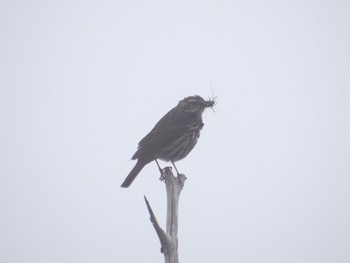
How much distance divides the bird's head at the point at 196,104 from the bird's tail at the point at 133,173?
5.82ft

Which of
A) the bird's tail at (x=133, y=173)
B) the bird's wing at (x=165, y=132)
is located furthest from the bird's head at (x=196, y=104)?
the bird's tail at (x=133, y=173)

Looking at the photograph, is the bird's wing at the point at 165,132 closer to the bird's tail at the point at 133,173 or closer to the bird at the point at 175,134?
the bird at the point at 175,134

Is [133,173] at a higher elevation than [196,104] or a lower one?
lower

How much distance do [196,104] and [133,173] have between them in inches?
90.7

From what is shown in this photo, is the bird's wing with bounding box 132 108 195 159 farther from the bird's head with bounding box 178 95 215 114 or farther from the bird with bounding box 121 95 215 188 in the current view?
the bird's head with bounding box 178 95 215 114

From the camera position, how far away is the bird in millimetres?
9148

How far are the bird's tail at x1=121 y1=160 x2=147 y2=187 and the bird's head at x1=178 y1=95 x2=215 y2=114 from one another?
5.82ft

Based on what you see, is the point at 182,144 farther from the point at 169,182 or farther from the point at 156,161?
the point at 169,182

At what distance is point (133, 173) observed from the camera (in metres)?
8.59

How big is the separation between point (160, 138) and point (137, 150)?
0.53 m

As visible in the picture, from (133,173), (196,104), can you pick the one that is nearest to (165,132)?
(196,104)

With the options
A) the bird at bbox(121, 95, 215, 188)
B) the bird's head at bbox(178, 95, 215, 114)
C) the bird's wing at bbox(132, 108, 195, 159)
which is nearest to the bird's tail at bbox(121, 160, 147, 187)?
the bird at bbox(121, 95, 215, 188)

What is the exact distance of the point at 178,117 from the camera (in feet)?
32.2

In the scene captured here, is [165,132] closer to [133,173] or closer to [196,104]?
[196,104]
